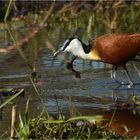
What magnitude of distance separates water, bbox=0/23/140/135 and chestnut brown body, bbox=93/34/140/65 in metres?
0.29

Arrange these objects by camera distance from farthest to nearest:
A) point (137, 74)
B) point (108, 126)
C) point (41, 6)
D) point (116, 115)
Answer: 1. point (41, 6)
2. point (137, 74)
3. point (116, 115)
4. point (108, 126)

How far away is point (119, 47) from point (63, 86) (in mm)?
948

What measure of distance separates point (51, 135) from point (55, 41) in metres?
6.37

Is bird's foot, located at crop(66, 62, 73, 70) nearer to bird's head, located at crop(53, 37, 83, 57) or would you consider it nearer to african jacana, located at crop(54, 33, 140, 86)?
bird's head, located at crop(53, 37, 83, 57)

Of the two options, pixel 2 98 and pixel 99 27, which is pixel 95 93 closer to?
pixel 2 98

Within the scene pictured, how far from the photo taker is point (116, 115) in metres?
5.94

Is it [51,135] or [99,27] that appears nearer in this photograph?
[51,135]

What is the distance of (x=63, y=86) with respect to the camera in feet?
24.1

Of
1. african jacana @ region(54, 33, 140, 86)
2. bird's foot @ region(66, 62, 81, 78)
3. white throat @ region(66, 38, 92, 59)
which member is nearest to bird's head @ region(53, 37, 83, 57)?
white throat @ region(66, 38, 92, 59)

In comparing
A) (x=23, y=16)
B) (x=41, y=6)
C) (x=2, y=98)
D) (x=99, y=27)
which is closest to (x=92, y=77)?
(x=2, y=98)

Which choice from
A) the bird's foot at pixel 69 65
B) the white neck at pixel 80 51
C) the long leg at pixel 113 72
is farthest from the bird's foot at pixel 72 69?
the long leg at pixel 113 72

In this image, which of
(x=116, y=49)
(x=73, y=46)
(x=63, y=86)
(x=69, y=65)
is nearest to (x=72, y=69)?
(x=69, y=65)

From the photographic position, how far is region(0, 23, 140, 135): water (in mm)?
6195

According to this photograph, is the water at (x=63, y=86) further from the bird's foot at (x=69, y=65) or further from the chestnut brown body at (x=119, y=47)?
the chestnut brown body at (x=119, y=47)
